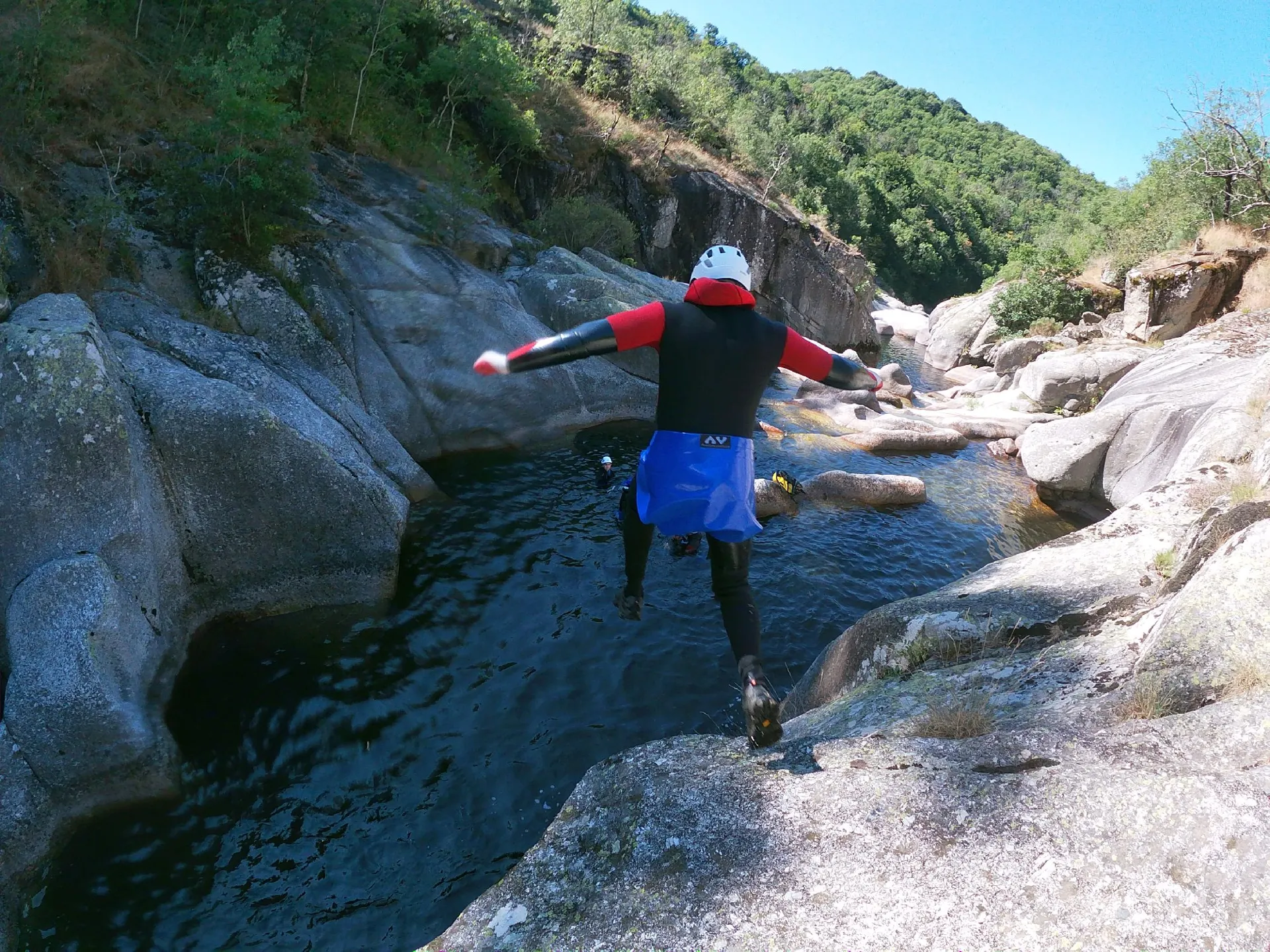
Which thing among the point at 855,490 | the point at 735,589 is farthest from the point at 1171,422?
the point at 735,589

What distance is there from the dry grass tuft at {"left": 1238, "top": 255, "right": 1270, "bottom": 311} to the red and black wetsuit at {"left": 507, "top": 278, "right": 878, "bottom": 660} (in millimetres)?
21497

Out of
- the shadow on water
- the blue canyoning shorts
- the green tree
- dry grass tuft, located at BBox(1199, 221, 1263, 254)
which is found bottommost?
the shadow on water

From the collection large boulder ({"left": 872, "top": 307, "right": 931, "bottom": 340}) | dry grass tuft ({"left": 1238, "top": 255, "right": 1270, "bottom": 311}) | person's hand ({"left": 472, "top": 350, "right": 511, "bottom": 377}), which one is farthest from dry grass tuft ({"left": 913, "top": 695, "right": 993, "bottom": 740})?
large boulder ({"left": 872, "top": 307, "right": 931, "bottom": 340})

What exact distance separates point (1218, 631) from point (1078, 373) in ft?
60.3

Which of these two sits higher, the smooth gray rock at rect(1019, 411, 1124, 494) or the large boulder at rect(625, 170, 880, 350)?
the large boulder at rect(625, 170, 880, 350)

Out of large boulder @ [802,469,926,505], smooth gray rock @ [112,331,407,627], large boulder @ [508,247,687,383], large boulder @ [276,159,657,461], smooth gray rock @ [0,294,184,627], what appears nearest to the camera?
smooth gray rock @ [0,294,184,627]

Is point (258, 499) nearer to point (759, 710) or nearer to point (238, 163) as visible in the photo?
point (759, 710)

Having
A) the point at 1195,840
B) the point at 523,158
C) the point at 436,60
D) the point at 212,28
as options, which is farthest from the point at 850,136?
the point at 1195,840

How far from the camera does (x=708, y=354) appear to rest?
4.62m

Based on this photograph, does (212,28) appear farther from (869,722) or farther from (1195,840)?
(1195,840)

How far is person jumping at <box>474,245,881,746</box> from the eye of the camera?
15.1ft

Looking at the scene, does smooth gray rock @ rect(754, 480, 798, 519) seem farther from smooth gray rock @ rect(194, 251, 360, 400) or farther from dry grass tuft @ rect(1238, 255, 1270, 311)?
dry grass tuft @ rect(1238, 255, 1270, 311)

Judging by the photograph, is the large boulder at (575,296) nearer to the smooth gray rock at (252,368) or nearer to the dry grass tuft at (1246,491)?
the smooth gray rock at (252,368)

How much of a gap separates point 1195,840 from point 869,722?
2.07 meters
